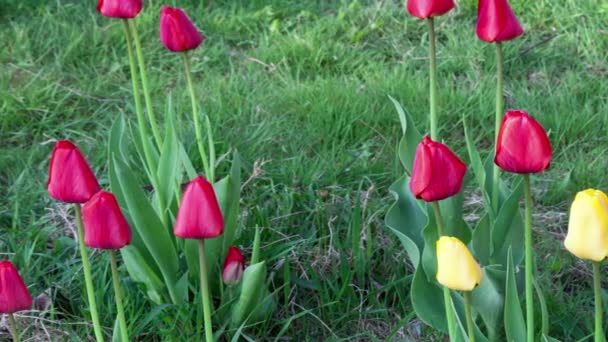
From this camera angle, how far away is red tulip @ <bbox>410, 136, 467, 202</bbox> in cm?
149

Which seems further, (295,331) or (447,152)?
(295,331)

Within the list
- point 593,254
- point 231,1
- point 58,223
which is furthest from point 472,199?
point 231,1

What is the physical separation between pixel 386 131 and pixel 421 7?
1240 mm

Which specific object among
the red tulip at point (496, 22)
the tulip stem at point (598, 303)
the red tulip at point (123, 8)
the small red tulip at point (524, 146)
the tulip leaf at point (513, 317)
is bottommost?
the tulip leaf at point (513, 317)

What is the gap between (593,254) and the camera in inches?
54.7

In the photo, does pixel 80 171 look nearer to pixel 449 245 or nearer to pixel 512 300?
pixel 449 245

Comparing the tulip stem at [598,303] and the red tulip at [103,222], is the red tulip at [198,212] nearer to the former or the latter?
the red tulip at [103,222]

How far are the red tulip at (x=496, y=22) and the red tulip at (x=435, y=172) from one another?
15.4 inches

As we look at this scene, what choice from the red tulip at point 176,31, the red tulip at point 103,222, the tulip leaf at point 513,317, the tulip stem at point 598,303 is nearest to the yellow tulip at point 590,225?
the tulip stem at point 598,303

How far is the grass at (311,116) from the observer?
7.49 feet

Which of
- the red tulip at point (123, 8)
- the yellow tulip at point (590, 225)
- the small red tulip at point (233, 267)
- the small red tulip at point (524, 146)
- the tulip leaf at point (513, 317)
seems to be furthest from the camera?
the small red tulip at point (233, 267)

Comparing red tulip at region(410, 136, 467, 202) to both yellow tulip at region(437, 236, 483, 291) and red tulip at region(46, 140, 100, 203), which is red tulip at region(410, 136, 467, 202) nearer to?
yellow tulip at region(437, 236, 483, 291)

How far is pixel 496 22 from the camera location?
1.81 metres

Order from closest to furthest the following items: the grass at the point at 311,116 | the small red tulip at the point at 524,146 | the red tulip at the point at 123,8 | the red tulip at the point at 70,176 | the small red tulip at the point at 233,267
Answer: the small red tulip at the point at 524,146 → the red tulip at the point at 70,176 → the red tulip at the point at 123,8 → the small red tulip at the point at 233,267 → the grass at the point at 311,116
